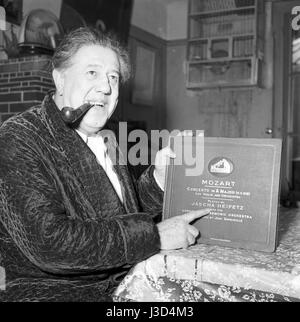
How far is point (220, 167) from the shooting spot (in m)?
1.00

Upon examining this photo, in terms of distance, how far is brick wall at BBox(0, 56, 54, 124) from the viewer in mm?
2627

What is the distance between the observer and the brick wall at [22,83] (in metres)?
2.63

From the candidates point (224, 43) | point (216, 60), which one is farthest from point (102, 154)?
point (224, 43)

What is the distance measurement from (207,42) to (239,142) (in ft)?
10.9

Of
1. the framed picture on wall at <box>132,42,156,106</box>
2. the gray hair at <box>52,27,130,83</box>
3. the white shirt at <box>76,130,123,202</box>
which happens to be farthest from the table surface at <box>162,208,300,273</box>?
the framed picture on wall at <box>132,42,156,106</box>

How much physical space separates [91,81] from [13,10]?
1.81m

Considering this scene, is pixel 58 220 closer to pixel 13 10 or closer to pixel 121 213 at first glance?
pixel 121 213

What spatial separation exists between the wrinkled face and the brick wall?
1.48 meters

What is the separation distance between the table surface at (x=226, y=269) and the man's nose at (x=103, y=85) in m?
0.49

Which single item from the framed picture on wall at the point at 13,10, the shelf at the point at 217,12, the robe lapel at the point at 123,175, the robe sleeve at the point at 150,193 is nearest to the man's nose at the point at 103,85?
the robe lapel at the point at 123,175


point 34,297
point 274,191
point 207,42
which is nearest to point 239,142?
point 274,191

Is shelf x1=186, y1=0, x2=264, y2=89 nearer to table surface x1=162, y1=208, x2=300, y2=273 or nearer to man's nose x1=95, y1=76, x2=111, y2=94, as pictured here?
man's nose x1=95, y1=76, x2=111, y2=94

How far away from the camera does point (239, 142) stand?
0.99 meters

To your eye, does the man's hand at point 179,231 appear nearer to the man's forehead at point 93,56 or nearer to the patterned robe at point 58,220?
the patterned robe at point 58,220
